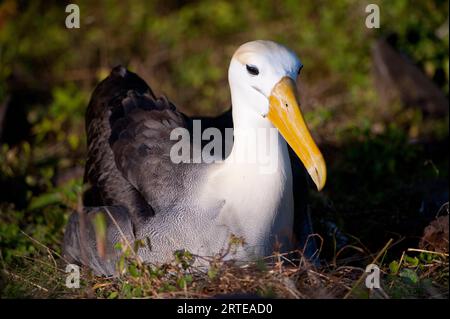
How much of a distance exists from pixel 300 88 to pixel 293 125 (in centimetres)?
400

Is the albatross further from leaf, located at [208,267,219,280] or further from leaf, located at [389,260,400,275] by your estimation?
leaf, located at [389,260,400,275]

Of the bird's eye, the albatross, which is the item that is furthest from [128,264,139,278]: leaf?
the bird's eye

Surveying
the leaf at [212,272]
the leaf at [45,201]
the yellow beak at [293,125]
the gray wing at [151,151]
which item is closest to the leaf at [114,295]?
the leaf at [212,272]

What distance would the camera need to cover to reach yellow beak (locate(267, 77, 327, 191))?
13.0 ft

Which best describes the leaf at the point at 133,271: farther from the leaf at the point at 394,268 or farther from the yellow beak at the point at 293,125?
the leaf at the point at 394,268

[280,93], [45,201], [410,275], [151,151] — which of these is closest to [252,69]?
[280,93]

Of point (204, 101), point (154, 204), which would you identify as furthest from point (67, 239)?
point (204, 101)

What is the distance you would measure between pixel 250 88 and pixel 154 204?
0.87 m

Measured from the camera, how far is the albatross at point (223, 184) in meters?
4.02

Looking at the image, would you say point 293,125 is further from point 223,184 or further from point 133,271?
point 133,271

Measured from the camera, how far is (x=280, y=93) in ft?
13.0

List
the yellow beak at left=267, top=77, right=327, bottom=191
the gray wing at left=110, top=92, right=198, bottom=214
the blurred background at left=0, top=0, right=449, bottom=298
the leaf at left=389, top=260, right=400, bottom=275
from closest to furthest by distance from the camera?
the yellow beak at left=267, top=77, right=327, bottom=191 < the leaf at left=389, top=260, right=400, bottom=275 < the gray wing at left=110, top=92, right=198, bottom=214 < the blurred background at left=0, top=0, right=449, bottom=298

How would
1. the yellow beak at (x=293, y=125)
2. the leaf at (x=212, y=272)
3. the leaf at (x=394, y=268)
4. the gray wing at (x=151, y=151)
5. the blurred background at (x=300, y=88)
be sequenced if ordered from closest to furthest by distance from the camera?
1. the leaf at (x=212, y=272)
2. the yellow beak at (x=293, y=125)
3. the leaf at (x=394, y=268)
4. the gray wing at (x=151, y=151)
5. the blurred background at (x=300, y=88)
